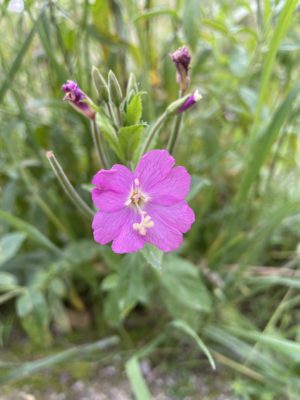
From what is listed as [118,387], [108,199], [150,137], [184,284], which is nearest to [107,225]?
[108,199]

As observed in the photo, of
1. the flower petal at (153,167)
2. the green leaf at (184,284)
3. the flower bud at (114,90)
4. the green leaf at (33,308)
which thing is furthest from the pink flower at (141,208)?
the green leaf at (33,308)

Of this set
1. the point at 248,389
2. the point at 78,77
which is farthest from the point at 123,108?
the point at 248,389

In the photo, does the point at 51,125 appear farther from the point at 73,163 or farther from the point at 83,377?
the point at 83,377

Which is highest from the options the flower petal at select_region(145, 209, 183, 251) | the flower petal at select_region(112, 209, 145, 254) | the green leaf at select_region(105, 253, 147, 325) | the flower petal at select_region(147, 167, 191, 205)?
the flower petal at select_region(147, 167, 191, 205)

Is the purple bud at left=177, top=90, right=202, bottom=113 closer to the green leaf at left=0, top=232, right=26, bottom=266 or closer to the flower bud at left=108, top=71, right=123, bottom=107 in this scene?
the flower bud at left=108, top=71, right=123, bottom=107

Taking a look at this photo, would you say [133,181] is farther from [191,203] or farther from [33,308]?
[191,203]

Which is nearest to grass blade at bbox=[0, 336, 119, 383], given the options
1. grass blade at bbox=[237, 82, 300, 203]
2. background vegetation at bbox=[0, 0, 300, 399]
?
background vegetation at bbox=[0, 0, 300, 399]
